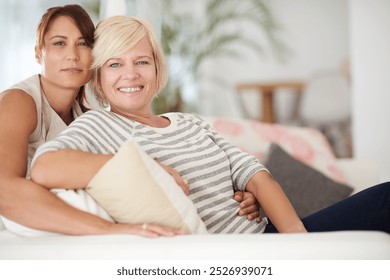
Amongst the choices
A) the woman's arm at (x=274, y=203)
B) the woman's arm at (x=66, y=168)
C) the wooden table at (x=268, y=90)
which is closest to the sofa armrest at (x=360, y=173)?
the woman's arm at (x=274, y=203)

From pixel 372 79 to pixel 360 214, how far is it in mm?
2362

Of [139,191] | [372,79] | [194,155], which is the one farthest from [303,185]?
[372,79]

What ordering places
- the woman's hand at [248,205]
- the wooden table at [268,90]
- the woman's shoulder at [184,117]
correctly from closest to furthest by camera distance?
the woman's hand at [248,205], the woman's shoulder at [184,117], the wooden table at [268,90]

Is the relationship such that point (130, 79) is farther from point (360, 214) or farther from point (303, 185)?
point (303, 185)

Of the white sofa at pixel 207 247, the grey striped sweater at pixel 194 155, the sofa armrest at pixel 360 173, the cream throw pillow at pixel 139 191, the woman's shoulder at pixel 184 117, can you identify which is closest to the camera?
the white sofa at pixel 207 247

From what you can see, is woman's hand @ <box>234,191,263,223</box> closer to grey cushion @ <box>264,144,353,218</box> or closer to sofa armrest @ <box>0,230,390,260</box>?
sofa armrest @ <box>0,230,390,260</box>

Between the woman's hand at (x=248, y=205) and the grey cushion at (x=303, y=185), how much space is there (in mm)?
760

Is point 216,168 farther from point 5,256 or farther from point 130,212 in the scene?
point 5,256

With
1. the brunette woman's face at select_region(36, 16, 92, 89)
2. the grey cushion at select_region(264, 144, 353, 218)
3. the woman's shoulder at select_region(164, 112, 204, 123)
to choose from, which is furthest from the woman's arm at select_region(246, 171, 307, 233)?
the grey cushion at select_region(264, 144, 353, 218)

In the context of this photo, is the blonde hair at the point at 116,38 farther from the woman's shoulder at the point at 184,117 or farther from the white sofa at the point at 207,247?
the white sofa at the point at 207,247

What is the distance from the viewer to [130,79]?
55.1 inches

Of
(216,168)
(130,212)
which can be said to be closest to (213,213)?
(216,168)

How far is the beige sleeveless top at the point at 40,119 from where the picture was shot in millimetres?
1402

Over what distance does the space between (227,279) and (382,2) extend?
2934mm
